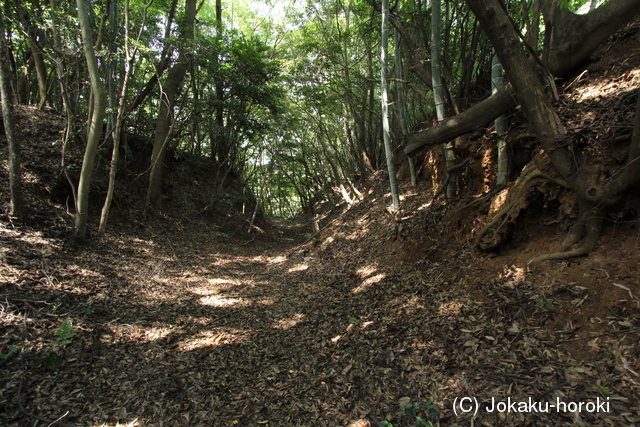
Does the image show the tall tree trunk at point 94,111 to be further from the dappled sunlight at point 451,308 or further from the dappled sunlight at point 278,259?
the dappled sunlight at point 451,308

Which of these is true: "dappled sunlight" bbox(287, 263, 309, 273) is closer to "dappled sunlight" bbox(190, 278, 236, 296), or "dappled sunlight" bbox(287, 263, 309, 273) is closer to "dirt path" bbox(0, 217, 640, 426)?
"dappled sunlight" bbox(190, 278, 236, 296)

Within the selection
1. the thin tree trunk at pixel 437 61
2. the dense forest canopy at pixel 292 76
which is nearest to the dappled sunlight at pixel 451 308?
the dense forest canopy at pixel 292 76

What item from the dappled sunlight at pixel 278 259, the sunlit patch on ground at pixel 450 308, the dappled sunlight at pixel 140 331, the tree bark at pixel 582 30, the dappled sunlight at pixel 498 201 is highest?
the tree bark at pixel 582 30

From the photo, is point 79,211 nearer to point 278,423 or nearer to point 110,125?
point 110,125

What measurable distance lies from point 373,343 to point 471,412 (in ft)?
4.62

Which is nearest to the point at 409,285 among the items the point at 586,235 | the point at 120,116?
the point at 586,235

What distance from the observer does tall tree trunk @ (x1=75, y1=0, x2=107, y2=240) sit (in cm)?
511

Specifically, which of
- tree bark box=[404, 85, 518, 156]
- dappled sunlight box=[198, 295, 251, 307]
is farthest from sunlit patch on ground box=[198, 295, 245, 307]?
tree bark box=[404, 85, 518, 156]

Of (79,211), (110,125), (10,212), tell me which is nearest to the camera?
(10,212)

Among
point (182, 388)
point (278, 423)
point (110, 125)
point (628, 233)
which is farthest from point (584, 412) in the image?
point (110, 125)

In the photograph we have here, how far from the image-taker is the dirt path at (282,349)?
2.62 m

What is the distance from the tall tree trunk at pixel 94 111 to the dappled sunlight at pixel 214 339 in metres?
3.85

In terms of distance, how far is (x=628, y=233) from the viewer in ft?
10.0

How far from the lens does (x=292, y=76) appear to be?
40.8ft
